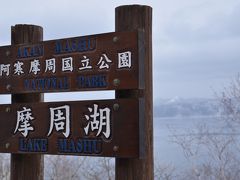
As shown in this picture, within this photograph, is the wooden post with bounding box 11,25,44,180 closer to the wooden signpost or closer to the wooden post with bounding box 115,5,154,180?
the wooden signpost

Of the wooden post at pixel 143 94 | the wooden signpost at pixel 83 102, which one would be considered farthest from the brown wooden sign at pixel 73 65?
the wooden post at pixel 143 94

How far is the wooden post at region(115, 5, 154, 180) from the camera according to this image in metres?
3.03

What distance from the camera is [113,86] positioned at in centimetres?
304

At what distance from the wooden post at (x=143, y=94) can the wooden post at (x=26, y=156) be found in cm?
90

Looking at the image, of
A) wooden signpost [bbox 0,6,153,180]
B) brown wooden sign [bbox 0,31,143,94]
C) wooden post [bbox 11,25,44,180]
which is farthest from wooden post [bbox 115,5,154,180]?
wooden post [bbox 11,25,44,180]

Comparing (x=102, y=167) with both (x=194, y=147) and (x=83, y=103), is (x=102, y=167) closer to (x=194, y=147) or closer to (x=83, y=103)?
(x=194, y=147)

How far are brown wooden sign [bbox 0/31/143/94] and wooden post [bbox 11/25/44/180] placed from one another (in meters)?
0.12

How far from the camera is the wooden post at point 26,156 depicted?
12.0 feet

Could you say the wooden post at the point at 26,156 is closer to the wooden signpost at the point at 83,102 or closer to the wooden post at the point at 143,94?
the wooden signpost at the point at 83,102

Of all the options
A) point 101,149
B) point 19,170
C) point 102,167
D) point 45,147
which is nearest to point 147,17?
point 101,149

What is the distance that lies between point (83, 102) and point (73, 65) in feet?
0.94

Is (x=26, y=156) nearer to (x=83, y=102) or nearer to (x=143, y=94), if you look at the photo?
(x=83, y=102)

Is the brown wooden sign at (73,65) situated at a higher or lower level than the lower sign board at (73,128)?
higher

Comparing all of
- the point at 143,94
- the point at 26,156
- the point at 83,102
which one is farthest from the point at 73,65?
the point at 26,156
